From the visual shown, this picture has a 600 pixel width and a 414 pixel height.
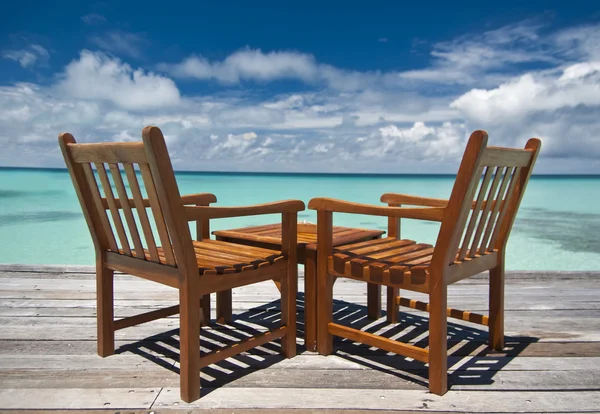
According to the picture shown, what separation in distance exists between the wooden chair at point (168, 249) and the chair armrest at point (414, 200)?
2.35 ft

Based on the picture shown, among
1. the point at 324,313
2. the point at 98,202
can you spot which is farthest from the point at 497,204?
the point at 98,202

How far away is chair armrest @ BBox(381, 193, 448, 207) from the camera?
2.36 m

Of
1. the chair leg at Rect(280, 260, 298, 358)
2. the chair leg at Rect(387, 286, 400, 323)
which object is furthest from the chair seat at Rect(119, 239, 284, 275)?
the chair leg at Rect(387, 286, 400, 323)

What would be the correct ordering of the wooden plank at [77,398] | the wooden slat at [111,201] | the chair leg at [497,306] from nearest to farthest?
the wooden plank at [77,398] → the wooden slat at [111,201] → the chair leg at [497,306]

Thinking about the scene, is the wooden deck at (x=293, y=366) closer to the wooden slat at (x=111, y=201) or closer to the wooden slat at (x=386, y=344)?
the wooden slat at (x=386, y=344)

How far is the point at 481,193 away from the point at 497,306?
0.70m

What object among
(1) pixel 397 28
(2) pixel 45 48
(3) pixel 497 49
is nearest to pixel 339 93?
(1) pixel 397 28

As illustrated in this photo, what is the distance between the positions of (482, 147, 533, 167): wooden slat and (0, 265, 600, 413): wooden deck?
884mm

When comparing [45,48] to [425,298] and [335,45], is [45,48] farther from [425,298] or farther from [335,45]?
[425,298]

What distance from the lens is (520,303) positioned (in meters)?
3.04

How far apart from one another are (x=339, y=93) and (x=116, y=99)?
21.8 m

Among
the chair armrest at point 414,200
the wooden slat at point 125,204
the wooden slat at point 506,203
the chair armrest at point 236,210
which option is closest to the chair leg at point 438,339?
the wooden slat at point 506,203

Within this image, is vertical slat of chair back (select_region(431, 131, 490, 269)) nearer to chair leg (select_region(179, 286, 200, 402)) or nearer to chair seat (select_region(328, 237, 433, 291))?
chair seat (select_region(328, 237, 433, 291))

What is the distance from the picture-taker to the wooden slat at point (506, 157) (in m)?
1.63
